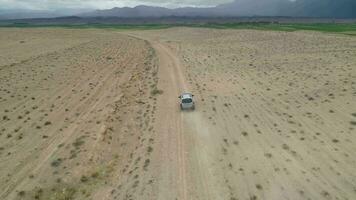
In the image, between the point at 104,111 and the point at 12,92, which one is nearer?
the point at 104,111

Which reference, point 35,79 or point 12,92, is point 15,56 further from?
point 12,92

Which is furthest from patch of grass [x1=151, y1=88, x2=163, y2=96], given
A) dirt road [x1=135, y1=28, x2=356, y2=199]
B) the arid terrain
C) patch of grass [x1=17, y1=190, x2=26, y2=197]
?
patch of grass [x1=17, y1=190, x2=26, y2=197]

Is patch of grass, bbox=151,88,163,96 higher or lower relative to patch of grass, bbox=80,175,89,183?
lower

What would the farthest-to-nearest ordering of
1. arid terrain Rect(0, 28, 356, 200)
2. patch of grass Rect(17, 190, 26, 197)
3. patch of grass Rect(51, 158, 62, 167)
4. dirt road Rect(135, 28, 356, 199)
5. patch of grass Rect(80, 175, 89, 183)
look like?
1. patch of grass Rect(51, 158, 62, 167)
2. patch of grass Rect(80, 175, 89, 183)
3. arid terrain Rect(0, 28, 356, 200)
4. dirt road Rect(135, 28, 356, 199)
5. patch of grass Rect(17, 190, 26, 197)

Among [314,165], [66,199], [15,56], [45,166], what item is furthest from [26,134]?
[15,56]

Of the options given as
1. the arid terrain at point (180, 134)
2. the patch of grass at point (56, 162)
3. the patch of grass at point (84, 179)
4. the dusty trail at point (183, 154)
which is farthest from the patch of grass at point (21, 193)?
the dusty trail at point (183, 154)

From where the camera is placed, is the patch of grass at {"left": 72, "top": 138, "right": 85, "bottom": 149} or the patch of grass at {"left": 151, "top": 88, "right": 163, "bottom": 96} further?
the patch of grass at {"left": 151, "top": 88, "right": 163, "bottom": 96}

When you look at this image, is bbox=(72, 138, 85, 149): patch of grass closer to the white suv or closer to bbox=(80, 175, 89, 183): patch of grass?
bbox=(80, 175, 89, 183): patch of grass

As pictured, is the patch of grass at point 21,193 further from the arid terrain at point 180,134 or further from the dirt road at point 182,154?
the dirt road at point 182,154
